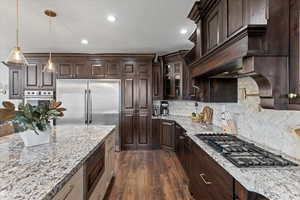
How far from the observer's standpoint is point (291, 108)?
40.8 inches

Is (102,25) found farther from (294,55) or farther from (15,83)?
(15,83)

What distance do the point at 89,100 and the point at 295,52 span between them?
4132 mm

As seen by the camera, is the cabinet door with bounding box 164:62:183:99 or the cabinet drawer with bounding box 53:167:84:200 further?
the cabinet door with bounding box 164:62:183:99

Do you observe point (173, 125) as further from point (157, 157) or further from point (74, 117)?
point (74, 117)

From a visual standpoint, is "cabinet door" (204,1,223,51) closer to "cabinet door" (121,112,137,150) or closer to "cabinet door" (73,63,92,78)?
"cabinet door" (121,112,137,150)

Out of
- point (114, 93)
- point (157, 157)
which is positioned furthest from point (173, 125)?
point (114, 93)

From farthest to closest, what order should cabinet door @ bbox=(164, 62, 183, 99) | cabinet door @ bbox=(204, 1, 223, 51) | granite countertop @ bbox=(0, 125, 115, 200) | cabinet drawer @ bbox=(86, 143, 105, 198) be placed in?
cabinet door @ bbox=(164, 62, 183, 99)
cabinet door @ bbox=(204, 1, 223, 51)
cabinet drawer @ bbox=(86, 143, 105, 198)
granite countertop @ bbox=(0, 125, 115, 200)

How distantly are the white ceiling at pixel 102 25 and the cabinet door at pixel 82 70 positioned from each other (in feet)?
1.33

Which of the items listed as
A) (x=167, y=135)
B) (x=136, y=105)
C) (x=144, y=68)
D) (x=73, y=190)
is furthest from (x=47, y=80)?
(x=73, y=190)

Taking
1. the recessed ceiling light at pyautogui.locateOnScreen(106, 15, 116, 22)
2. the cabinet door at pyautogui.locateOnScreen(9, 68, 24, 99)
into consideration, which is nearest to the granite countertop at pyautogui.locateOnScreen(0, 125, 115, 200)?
the recessed ceiling light at pyautogui.locateOnScreen(106, 15, 116, 22)

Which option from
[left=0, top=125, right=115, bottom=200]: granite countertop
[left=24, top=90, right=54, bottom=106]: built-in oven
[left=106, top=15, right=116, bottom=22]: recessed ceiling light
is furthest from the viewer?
[left=24, top=90, right=54, bottom=106]: built-in oven

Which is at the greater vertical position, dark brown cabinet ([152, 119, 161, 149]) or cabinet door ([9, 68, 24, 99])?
cabinet door ([9, 68, 24, 99])

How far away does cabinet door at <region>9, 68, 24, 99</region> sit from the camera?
4.55 metres

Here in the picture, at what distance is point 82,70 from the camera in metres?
4.54
